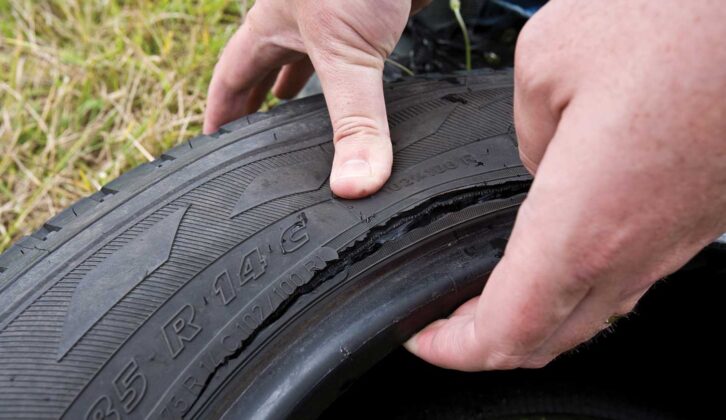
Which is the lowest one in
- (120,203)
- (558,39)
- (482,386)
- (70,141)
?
(482,386)

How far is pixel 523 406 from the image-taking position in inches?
42.3

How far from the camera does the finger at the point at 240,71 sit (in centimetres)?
141

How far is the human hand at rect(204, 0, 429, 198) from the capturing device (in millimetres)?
1050

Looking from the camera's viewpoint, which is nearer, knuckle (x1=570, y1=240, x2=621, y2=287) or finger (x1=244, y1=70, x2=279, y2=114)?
knuckle (x1=570, y1=240, x2=621, y2=287)

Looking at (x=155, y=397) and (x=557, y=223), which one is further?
(x=155, y=397)

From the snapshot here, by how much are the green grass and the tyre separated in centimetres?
99

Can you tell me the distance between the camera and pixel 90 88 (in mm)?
2215

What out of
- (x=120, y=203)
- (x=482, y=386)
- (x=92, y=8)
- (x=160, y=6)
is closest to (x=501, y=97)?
(x=482, y=386)

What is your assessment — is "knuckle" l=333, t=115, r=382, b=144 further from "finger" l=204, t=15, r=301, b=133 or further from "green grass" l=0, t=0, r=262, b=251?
"green grass" l=0, t=0, r=262, b=251

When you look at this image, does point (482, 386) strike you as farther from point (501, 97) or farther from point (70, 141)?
point (70, 141)

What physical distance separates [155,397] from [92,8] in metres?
2.01

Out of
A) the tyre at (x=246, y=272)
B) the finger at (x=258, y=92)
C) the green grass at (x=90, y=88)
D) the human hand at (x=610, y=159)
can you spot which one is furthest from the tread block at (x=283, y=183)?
the green grass at (x=90, y=88)

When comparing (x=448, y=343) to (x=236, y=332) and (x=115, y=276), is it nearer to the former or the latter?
(x=236, y=332)

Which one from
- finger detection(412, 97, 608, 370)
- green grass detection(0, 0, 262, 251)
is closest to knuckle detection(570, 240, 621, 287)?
finger detection(412, 97, 608, 370)
